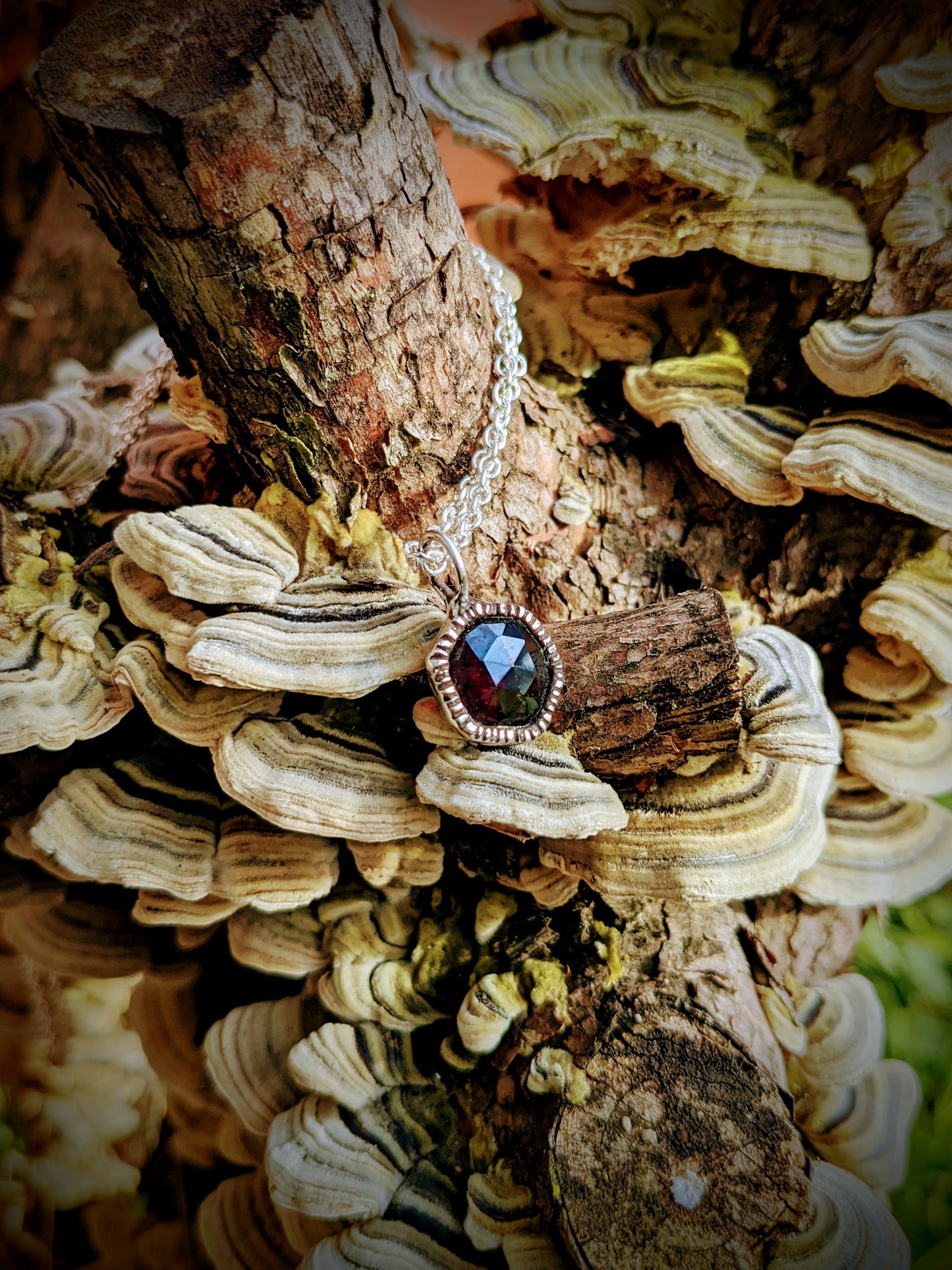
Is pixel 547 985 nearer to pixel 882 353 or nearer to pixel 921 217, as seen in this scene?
pixel 882 353

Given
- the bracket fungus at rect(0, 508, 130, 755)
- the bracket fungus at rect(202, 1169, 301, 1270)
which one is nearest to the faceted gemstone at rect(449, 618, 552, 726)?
the bracket fungus at rect(0, 508, 130, 755)

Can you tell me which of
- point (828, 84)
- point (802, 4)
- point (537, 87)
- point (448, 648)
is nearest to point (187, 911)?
point (448, 648)

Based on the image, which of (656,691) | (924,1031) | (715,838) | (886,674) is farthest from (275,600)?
(924,1031)

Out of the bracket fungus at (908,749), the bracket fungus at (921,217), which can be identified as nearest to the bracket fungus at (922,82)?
the bracket fungus at (921,217)

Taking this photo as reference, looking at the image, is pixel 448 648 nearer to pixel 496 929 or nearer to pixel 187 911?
pixel 496 929

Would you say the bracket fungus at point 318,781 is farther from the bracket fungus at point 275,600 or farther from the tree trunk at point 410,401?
the tree trunk at point 410,401
